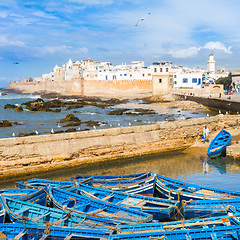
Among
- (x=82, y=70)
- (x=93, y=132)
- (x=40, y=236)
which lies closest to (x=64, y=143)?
(x=93, y=132)

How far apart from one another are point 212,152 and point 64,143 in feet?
27.8

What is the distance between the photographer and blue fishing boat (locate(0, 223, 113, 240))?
8.50 meters

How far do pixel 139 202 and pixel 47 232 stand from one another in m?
3.49

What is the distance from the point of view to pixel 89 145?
18.9 m

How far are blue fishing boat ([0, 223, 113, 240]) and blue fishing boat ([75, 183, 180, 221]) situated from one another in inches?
89.7

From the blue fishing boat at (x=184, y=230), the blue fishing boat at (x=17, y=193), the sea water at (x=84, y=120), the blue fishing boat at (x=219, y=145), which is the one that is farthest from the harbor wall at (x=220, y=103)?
the blue fishing boat at (x=184, y=230)

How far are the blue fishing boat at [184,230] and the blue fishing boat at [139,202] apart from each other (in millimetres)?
1484

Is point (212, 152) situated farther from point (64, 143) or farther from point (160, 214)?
point (160, 214)

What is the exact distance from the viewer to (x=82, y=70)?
10612cm

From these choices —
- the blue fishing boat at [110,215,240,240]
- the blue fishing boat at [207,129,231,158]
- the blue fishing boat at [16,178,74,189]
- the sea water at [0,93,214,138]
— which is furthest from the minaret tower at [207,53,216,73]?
the blue fishing boat at [110,215,240,240]

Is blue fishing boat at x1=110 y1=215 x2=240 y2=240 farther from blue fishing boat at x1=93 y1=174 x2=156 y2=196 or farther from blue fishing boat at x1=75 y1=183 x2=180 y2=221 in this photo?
blue fishing boat at x1=93 y1=174 x2=156 y2=196

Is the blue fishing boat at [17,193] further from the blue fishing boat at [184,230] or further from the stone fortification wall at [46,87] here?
the stone fortification wall at [46,87]

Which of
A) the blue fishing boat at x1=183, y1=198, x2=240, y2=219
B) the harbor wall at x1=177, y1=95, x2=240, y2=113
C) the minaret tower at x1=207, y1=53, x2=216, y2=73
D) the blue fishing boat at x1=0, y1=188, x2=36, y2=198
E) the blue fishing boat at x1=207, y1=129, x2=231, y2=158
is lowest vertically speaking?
the blue fishing boat at x1=183, y1=198, x2=240, y2=219

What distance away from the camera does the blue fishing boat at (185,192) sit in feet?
38.0
